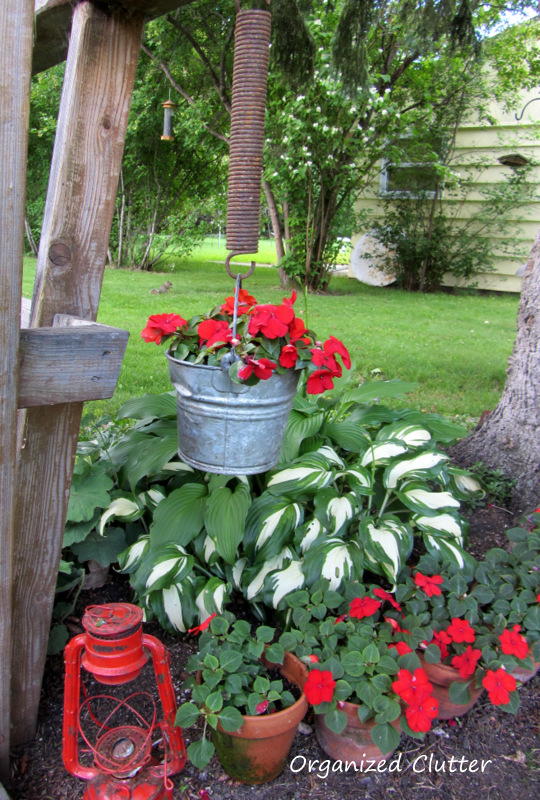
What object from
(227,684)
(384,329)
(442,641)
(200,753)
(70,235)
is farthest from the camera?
(384,329)

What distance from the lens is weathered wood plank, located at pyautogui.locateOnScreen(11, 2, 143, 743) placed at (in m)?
1.21

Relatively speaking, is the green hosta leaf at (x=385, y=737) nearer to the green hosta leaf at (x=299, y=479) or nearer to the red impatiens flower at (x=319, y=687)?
the red impatiens flower at (x=319, y=687)

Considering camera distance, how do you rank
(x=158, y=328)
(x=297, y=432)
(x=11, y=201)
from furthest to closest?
(x=297, y=432) < (x=158, y=328) < (x=11, y=201)

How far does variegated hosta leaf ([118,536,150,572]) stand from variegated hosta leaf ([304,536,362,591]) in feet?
1.80

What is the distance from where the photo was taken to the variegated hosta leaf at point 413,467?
7.05 feet

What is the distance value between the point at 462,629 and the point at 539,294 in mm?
1725

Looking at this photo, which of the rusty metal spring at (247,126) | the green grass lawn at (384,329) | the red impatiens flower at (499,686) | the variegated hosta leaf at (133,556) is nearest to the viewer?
the rusty metal spring at (247,126)

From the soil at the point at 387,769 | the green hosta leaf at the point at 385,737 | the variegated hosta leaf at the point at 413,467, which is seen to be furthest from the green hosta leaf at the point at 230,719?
the variegated hosta leaf at the point at 413,467

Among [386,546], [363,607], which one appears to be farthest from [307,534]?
[363,607]

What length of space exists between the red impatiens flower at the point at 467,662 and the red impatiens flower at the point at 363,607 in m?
0.26

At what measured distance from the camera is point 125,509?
2.09 metres

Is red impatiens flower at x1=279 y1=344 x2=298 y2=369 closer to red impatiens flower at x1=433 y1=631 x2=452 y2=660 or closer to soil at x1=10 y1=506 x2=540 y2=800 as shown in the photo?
red impatiens flower at x1=433 y1=631 x2=452 y2=660

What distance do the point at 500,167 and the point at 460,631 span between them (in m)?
9.97

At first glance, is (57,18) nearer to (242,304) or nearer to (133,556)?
(242,304)
